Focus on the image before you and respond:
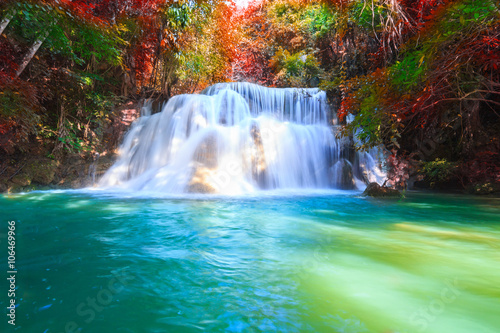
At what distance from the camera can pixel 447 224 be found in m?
4.00

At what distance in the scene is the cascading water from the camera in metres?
8.03

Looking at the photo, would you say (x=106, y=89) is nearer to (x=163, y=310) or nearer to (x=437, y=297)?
(x=163, y=310)

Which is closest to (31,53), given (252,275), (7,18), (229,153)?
(7,18)

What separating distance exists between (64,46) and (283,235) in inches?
297

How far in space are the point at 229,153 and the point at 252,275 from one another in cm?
678

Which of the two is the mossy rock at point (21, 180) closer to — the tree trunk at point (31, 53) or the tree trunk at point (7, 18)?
the tree trunk at point (31, 53)

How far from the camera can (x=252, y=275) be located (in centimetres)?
206

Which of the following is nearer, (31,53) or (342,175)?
(31,53)

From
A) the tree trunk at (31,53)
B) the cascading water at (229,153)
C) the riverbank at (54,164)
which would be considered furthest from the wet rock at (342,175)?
the tree trunk at (31,53)

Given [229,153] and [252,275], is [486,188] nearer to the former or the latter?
[229,153]

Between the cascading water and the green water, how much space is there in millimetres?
4010

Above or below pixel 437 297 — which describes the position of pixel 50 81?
above

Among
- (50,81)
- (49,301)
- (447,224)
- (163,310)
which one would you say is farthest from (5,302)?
(50,81)

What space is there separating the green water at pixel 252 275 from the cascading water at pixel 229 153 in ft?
13.2
